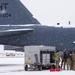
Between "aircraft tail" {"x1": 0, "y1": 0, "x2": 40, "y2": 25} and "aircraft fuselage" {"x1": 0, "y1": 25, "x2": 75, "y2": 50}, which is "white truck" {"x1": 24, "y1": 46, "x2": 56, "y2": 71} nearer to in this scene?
"aircraft fuselage" {"x1": 0, "y1": 25, "x2": 75, "y2": 50}

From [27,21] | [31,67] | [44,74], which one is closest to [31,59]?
[31,67]

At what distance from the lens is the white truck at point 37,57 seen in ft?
96.0

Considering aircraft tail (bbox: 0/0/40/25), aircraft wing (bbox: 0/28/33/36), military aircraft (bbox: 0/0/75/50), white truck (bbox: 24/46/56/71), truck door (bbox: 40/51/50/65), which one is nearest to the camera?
white truck (bbox: 24/46/56/71)

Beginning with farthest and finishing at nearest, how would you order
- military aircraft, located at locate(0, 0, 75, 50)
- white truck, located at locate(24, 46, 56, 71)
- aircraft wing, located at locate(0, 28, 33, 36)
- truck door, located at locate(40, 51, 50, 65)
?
military aircraft, located at locate(0, 0, 75, 50), aircraft wing, located at locate(0, 28, 33, 36), truck door, located at locate(40, 51, 50, 65), white truck, located at locate(24, 46, 56, 71)

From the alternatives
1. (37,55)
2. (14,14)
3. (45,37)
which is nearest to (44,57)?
(37,55)

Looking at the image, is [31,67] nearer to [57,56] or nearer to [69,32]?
[57,56]

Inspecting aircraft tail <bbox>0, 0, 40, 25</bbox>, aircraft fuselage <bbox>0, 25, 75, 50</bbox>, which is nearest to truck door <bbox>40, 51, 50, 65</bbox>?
aircraft fuselage <bbox>0, 25, 75, 50</bbox>

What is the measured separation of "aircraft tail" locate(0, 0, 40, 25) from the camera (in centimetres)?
3475

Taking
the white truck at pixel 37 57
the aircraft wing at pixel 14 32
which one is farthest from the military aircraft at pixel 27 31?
the white truck at pixel 37 57

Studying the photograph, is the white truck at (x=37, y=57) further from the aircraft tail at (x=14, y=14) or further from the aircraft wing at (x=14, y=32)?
the aircraft tail at (x=14, y=14)

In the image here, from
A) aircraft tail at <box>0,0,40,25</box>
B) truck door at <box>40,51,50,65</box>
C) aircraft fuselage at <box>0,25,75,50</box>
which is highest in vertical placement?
aircraft tail at <box>0,0,40,25</box>

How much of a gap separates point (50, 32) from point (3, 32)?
4.57 m

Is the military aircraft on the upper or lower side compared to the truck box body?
upper

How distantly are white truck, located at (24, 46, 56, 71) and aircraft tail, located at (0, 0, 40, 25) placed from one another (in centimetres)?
557
